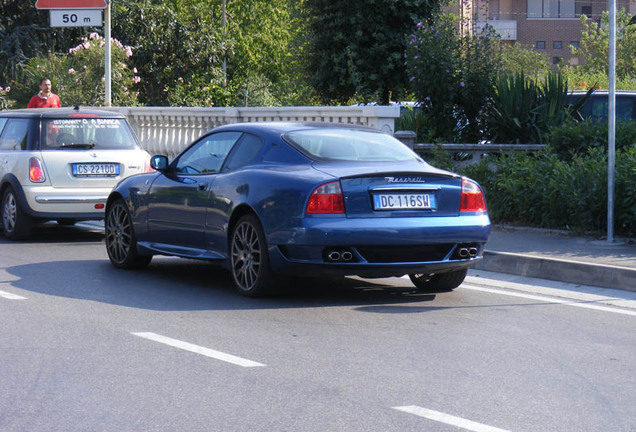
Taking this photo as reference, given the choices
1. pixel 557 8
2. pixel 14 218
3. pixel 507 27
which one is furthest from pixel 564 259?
pixel 557 8

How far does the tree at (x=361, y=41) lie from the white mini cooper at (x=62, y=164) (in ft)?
38.1

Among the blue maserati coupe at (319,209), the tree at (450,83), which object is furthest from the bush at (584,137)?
the blue maserati coupe at (319,209)

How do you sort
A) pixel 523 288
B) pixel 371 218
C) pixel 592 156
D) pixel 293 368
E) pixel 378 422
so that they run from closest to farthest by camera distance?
1. pixel 378 422
2. pixel 293 368
3. pixel 371 218
4. pixel 523 288
5. pixel 592 156

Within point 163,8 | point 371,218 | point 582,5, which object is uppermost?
point 582,5

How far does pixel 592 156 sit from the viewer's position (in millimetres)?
13828

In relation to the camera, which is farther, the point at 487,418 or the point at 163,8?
the point at 163,8

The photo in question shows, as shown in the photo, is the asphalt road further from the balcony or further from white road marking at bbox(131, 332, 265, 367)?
the balcony

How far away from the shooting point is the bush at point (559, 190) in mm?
12320

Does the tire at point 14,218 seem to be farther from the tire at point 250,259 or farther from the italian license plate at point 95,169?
the tire at point 250,259

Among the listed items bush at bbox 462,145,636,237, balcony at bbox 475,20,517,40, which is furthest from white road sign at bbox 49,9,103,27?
balcony at bbox 475,20,517,40

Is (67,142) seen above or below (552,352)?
above

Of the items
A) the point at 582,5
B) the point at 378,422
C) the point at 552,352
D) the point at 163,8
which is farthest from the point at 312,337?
the point at 582,5

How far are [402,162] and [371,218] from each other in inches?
33.6

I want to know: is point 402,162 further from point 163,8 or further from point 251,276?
point 163,8
